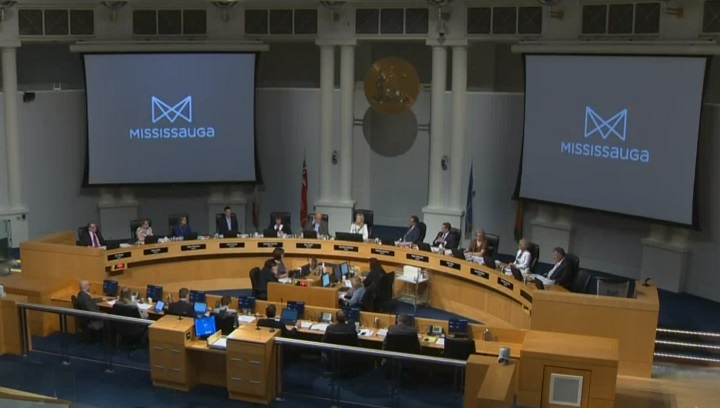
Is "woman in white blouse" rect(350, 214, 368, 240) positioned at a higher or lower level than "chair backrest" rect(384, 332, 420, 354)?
higher

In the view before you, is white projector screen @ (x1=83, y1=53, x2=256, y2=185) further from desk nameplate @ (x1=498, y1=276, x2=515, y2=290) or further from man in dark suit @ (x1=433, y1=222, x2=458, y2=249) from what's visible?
desk nameplate @ (x1=498, y1=276, x2=515, y2=290)

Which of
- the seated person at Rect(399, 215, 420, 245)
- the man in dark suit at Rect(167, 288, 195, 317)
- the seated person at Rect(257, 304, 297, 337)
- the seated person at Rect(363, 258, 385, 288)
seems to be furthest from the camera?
the seated person at Rect(399, 215, 420, 245)

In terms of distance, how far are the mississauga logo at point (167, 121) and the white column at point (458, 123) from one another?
588cm

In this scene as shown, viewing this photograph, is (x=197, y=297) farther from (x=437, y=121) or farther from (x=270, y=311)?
(x=437, y=121)

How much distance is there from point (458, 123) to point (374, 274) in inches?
209

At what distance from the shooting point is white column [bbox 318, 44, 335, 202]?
63.1 feet

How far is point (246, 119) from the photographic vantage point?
1945 cm

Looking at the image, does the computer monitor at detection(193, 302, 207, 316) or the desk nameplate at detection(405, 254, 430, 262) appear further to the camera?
the desk nameplate at detection(405, 254, 430, 262)

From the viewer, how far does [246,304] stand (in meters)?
12.8

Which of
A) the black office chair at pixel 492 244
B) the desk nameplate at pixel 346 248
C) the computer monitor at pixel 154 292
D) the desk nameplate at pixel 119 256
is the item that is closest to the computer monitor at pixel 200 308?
the computer monitor at pixel 154 292

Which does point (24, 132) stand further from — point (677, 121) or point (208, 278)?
point (677, 121)

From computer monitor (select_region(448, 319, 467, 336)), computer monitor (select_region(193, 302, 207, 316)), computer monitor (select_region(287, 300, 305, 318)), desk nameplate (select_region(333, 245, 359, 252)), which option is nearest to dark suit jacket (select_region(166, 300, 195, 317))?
computer monitor (select_region(193, 302, 207, 316))

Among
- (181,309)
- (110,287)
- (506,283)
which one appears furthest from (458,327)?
(110,287)

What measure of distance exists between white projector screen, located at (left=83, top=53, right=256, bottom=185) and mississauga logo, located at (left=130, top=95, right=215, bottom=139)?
2cm
